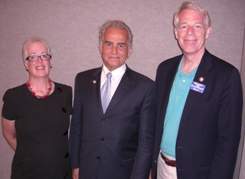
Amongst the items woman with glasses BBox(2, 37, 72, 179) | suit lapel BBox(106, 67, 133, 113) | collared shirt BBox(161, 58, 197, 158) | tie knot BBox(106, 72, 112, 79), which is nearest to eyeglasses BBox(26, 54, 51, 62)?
woman with glasses BBox(2, 37, 72, 179)

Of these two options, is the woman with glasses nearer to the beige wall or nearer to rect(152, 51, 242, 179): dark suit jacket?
the beige wall

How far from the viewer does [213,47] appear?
2186mm

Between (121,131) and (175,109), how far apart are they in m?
0.49

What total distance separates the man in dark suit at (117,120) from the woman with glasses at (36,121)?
265mm

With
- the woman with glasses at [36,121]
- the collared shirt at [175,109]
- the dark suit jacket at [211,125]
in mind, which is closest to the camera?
the dark suit jacket at [211,125]

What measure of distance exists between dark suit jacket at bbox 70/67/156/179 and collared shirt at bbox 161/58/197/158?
146 mm

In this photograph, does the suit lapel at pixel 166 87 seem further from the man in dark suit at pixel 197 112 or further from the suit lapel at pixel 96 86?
the suit lapel at pixel 96 86

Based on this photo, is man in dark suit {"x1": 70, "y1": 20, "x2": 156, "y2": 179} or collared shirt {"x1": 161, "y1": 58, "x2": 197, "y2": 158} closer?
collared shirt {"x1": 161, "y1": 58, "x2": 197, "y2": 158}

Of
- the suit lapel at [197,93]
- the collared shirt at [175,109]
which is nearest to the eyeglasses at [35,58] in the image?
the collared shirt at [175,109]

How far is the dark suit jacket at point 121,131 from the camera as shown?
5.31ft

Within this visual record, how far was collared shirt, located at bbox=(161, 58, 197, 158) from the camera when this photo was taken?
1517mm

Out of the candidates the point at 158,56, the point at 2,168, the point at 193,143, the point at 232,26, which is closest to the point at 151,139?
the point at 193,143

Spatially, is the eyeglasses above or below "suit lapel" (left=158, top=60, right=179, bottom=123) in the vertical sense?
above

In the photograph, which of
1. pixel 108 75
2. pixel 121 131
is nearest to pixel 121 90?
pixel 108 75
